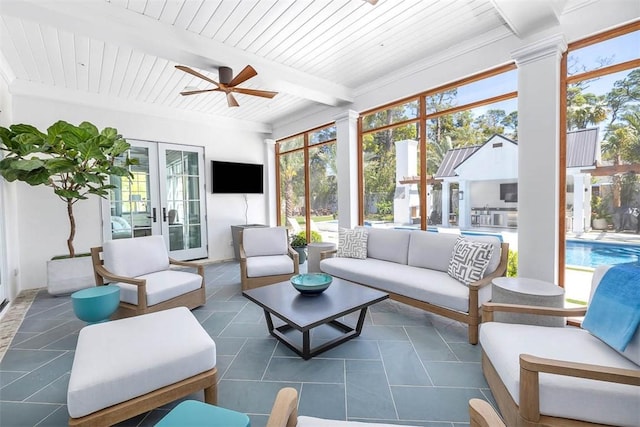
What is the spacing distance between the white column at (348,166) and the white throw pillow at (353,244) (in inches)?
24.8

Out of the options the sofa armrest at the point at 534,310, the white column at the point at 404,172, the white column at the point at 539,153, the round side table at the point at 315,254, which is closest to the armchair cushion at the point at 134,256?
the round side table at the point at 315,254

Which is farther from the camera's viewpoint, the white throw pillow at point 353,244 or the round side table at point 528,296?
the white throw pillow at point 353,244

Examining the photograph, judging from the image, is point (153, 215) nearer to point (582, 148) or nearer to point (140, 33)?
point (140, 33)

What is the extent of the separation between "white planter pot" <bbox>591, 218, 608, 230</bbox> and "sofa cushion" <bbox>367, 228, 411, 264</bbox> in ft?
5.76

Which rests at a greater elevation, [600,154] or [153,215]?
[600,154]

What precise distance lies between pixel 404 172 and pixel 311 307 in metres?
2.75

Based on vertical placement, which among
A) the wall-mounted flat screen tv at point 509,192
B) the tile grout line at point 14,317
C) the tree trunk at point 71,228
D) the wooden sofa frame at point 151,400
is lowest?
the tile grout line at point 14,317

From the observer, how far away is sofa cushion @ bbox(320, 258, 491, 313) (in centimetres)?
256

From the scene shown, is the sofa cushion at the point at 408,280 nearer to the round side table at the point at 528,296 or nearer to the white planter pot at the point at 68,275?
the round side table at the point at 528,296

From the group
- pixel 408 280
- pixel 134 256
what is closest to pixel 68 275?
pixel 134 256

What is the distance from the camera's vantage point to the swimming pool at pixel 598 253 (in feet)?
8.49

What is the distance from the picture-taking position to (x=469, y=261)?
Result: 2.77 m

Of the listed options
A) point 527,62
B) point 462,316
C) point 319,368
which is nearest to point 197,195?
point 319,368

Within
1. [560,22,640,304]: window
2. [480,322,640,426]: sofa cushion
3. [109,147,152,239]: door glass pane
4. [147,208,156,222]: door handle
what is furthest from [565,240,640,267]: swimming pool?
[109,147,152,239]: door glass pane
